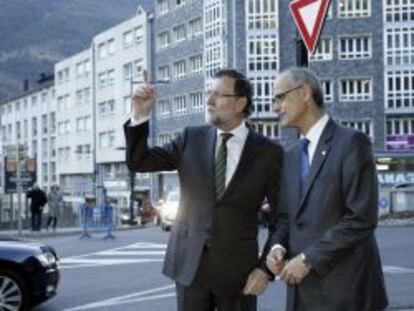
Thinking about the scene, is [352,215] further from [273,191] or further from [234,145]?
[234,145]

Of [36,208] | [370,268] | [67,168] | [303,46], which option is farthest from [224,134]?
[67,168]

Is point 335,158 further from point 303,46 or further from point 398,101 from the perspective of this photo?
point 398,101

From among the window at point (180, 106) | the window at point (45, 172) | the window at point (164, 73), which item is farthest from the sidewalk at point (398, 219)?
the window at point (45, 172)

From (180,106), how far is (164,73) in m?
5.08

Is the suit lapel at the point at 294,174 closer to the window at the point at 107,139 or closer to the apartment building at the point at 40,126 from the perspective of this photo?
the window at the point at 107,139

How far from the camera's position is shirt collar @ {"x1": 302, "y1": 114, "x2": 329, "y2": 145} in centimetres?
417

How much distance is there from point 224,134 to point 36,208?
28136 millimetres

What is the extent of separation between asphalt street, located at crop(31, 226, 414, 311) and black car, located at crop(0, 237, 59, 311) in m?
0.81

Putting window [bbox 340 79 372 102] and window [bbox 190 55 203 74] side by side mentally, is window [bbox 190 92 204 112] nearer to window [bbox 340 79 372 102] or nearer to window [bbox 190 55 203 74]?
window [bbox 190 55 203 74]

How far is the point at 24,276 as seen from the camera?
960 cm

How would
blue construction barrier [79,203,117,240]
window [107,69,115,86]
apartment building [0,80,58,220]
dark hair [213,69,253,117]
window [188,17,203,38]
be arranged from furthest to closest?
1. apartment building [0,80,58,220]
2. window [107,69,115,86]
3. window [188,17,203,38]
4. blue construction barrier [79,203,117,240]
5. dark hair [213,69,253,117]

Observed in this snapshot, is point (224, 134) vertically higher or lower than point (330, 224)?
higher

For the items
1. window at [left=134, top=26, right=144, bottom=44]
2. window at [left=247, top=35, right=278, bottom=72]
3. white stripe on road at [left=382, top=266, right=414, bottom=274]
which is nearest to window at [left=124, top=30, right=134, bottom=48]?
window at [left=134, top=26, right=144, bottom=44]

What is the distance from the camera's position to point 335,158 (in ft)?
13.2
